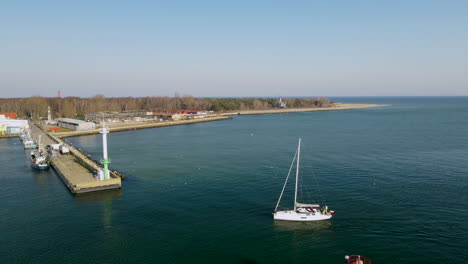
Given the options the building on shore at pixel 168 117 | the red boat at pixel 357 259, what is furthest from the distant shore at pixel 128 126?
the red boat at pixel 357 259

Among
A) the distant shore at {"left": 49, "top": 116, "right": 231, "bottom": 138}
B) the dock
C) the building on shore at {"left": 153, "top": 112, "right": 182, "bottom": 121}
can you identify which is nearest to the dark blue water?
the dock

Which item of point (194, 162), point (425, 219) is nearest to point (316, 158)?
point (194, 162)

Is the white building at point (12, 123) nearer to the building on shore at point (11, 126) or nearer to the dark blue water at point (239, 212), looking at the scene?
the building on shore at point (11, 126)

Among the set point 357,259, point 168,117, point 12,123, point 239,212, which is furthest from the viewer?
point 168,117

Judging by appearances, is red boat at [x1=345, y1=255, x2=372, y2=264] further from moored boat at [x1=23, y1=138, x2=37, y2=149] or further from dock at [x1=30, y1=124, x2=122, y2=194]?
moored boat at [x1=23, y1=138, x2=37, y2=149]

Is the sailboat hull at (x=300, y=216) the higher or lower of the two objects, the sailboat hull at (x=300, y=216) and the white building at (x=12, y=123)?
the lower

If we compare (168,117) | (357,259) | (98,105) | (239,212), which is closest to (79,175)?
(239,212)

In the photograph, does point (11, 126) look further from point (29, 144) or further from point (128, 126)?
point (128, 126)

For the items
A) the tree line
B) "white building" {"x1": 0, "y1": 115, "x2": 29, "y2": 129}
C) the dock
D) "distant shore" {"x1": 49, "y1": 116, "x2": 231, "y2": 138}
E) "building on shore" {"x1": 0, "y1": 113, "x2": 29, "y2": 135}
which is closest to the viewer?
the dock

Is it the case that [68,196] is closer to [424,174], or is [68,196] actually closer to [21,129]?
[424,174]
